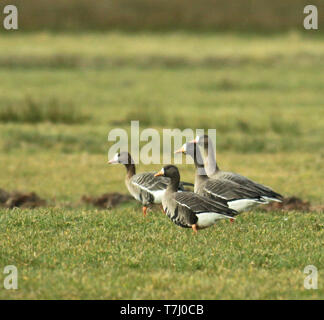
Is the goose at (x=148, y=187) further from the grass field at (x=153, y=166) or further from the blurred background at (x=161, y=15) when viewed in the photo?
the blurred background at (x=161, y=15)

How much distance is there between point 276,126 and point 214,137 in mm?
4283

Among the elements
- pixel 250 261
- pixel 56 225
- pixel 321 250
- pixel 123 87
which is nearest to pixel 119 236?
pixel 56 225

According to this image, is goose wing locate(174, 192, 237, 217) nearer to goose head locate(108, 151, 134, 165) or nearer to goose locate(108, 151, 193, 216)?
goose locate(108, 151, 193, 216)

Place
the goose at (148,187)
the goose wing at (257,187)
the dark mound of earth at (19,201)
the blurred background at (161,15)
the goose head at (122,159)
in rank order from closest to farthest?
the goose wing at (257,187) → the goose at (148,187) → the goose head at (122,159) → the dark mound of earth at (19,201) → the blurred background at (161,15)

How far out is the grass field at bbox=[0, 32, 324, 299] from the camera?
11.6m

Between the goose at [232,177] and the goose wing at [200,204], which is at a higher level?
the goose at [232,177]

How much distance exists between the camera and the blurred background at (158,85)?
2852cm

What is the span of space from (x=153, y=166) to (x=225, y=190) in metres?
13.7

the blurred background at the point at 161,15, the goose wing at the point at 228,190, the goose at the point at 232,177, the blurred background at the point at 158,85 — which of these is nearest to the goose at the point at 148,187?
the goose wing at the point at 228,190

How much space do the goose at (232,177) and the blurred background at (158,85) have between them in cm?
710

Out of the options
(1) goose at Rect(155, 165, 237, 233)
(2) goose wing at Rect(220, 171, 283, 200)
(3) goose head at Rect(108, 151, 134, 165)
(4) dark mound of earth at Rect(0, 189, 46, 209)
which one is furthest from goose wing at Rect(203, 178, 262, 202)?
(4) dark mound of earth at Rect(0, 189, 46, 209)

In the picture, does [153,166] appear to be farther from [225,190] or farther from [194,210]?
[194,210]

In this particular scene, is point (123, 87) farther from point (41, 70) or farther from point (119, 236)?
point (119, 236)

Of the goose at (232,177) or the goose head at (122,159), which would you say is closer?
the goose at (232,177)
